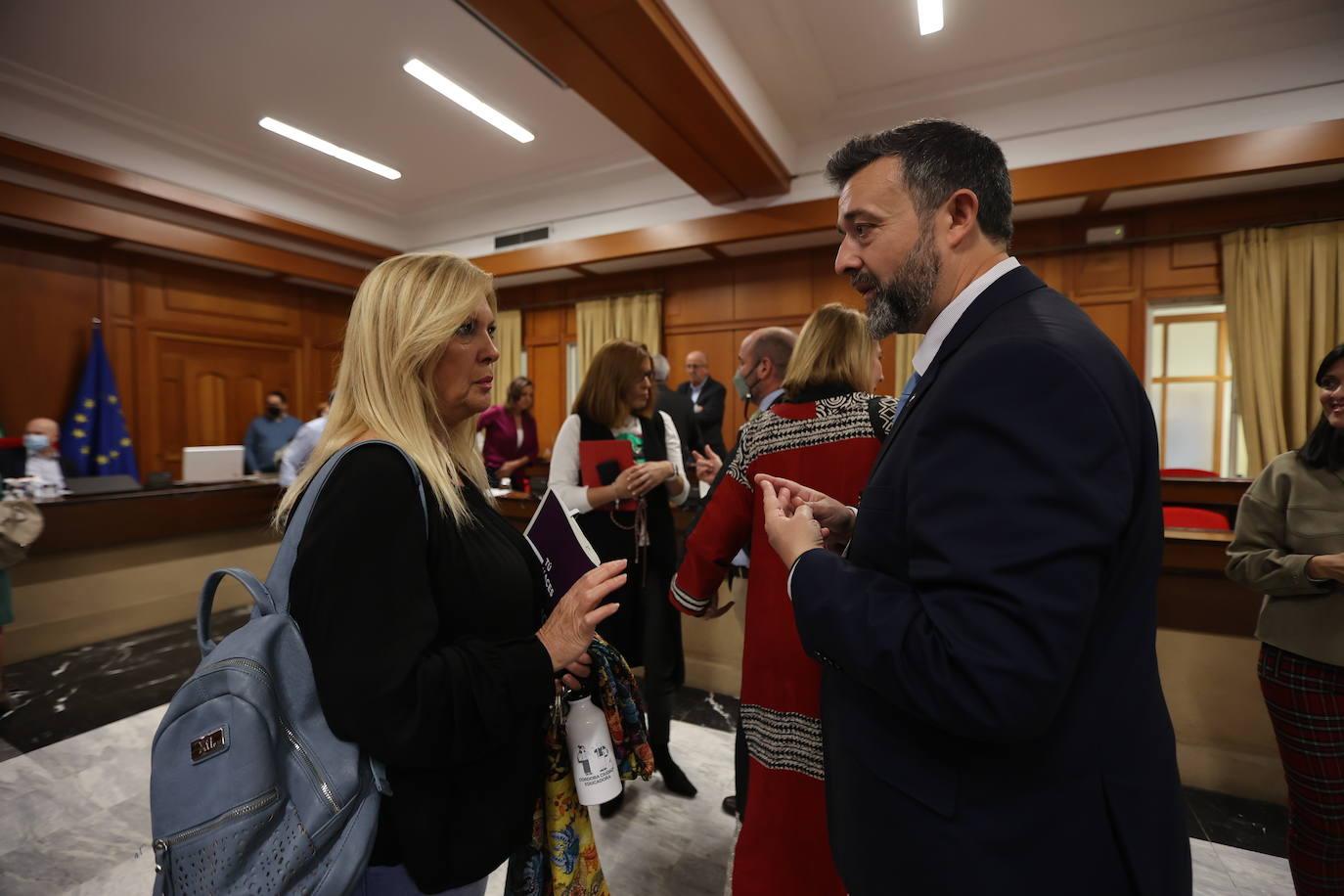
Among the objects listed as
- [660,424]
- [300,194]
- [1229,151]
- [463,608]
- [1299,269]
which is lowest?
[463,608]

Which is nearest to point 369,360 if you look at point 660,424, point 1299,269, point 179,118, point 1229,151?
point 660,424

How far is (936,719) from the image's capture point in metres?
0.63

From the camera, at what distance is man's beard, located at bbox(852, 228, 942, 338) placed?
0.87m

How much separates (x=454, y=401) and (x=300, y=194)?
22.2 ft

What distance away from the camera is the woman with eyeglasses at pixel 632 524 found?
216cm

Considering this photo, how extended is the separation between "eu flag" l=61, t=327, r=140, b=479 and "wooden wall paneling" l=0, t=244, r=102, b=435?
0.17m

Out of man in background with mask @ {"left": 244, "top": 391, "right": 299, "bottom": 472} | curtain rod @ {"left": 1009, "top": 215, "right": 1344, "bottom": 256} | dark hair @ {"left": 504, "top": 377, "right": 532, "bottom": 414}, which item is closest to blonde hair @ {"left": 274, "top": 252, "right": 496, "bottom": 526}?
dark hair @ {"left": 504, "top": 377, "right": 532, "bottom": 414}

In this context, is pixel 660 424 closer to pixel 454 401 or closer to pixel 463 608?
pixel 454 401

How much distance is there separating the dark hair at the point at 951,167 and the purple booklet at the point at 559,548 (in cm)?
77

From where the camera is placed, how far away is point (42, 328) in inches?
215

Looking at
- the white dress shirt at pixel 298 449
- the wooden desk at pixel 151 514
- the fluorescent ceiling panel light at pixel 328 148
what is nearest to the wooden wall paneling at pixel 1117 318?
the white dress shirt at pixel 298 449

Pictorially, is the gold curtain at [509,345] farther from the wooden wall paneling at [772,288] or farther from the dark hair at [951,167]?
the dark hair at [951,167]

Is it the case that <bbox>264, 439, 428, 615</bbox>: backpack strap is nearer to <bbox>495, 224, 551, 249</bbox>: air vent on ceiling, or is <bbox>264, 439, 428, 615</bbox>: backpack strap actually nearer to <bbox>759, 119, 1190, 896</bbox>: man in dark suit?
<bbox>759, 119, 1190, 896</bbox>: man in dark suit

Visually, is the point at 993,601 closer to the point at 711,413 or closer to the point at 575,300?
the point at 711,413
